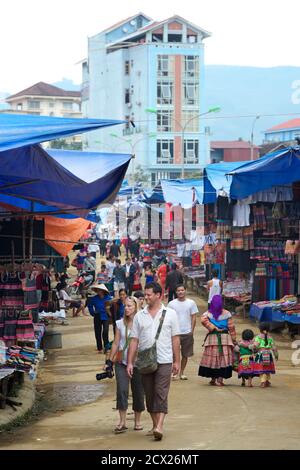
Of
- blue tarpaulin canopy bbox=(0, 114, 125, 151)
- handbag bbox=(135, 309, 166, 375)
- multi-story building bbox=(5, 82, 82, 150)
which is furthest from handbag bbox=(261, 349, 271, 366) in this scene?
multi-story building bbox=(5, 82, 82, 150)

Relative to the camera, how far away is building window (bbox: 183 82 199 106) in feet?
304

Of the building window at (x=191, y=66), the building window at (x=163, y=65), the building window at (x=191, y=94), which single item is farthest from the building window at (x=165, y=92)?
the building window at (x=191, y=66)

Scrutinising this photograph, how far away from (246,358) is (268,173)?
6013 mm

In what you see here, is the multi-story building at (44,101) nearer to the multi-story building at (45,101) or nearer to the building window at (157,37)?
the multi-story building at (45,101)

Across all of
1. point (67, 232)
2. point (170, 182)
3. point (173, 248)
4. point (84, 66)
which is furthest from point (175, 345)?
point (84, 66)

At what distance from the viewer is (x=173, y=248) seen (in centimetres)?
3997

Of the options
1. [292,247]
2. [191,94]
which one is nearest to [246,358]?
[292,247]

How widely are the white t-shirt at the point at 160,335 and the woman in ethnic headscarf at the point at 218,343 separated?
394cm

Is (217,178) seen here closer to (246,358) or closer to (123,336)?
(246,358)

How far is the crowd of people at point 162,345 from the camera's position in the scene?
9.91 m

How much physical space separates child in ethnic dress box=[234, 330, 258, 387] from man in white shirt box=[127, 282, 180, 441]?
4089mm

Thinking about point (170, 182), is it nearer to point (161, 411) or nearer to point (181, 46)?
point (161, 411)

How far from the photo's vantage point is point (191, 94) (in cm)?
9300

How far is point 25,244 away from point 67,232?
108 inches
